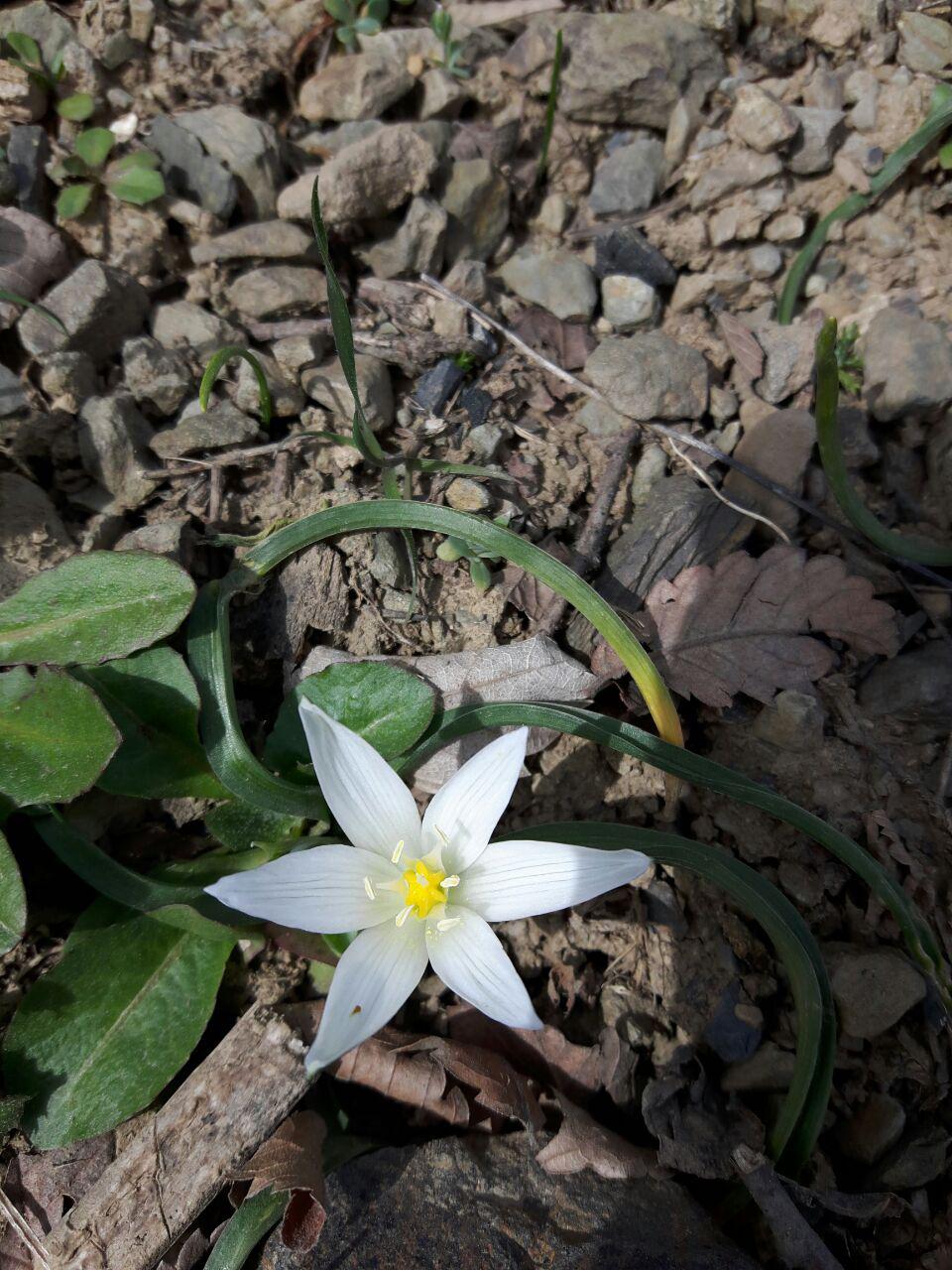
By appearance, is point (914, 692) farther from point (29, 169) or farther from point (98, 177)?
point (29, 169)

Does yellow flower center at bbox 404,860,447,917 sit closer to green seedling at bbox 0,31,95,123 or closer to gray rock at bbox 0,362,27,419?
gray rock at bbox 0,362,27,419

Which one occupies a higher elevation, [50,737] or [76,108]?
[76,108]

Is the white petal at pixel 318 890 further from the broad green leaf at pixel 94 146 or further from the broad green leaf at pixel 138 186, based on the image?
the broad green leaf at pixel 94 146

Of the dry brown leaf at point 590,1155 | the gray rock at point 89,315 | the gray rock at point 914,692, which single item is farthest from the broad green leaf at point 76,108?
the dry brown leaf at point 590,1155

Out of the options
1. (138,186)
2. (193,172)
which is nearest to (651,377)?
(193,172)

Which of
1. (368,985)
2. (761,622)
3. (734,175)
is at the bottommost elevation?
(368,985)

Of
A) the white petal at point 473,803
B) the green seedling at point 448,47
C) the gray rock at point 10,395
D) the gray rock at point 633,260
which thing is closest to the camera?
the white petal at point 473,803

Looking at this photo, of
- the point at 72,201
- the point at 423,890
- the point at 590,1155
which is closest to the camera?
the point at 423,890

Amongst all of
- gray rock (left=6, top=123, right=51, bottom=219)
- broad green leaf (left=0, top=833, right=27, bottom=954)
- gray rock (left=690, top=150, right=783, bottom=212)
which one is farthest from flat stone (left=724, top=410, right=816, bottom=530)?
gray rock (left=6, top=123, right=51, bottom=219)
